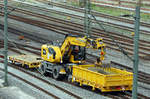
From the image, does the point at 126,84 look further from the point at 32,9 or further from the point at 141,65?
→ the point at 32,9

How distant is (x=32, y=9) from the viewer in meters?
49.0

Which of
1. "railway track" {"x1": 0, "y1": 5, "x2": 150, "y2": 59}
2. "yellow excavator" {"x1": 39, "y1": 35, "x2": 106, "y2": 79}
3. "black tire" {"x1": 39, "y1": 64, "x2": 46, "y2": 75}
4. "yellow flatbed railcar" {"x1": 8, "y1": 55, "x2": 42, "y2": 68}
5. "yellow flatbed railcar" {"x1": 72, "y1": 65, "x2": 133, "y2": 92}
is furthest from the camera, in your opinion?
"railway track" {"x1": 0, "y1": 5, "x2": 150, "y2": 59}

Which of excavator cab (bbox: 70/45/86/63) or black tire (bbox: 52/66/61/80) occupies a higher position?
excavator cab (bbox: 70/45/86/63)

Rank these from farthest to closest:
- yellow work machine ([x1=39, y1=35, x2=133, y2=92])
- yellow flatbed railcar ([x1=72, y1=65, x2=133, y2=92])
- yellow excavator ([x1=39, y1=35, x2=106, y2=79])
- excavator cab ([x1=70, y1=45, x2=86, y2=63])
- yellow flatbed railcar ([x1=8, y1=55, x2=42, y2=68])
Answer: yellow flatbed railcar ([x1=8, y1=55, x2=42, y2=68]) < excavator cab ([x1=70, y1=45, x2=86, y2=63]) < yellow excavator ([x1=39, y1=35, x2=106, y2=79]) < yellow work machine ([x1=39, y1=35, x2=133, y2=92]) < yellow flatbed railcar ([x1=72, y1=65, x2=133, y2=92])

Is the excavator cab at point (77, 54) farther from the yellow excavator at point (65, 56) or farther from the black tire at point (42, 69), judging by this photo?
the black tire at point (42, 69)

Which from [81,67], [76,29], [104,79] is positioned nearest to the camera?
[104,79]

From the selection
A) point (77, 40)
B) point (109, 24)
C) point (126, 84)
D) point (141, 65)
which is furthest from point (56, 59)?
point (109, 24)

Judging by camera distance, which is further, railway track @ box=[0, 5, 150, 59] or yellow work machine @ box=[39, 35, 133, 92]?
railway track @ box=[0, 5, 150, 59]

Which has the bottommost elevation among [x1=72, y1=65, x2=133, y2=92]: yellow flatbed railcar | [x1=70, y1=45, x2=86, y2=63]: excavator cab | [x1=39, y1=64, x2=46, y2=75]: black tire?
[x1=39, y1=64, x2=46, y2=75]: black tire

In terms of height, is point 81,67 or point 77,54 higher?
point 77,54

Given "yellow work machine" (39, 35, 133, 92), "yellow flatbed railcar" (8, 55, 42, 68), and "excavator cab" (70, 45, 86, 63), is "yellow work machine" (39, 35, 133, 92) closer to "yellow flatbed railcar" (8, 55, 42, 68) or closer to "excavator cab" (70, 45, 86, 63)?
"excavator cab" (70, 45, 86, 63)

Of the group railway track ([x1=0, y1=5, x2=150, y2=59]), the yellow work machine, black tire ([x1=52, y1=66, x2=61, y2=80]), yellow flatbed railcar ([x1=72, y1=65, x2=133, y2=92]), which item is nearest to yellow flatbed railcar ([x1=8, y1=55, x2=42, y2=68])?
the yellow work machine

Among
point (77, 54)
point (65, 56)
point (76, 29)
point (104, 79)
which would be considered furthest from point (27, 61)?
point (76, 29)

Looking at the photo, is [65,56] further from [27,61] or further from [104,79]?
[104,79]
